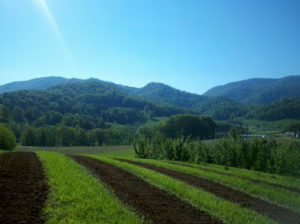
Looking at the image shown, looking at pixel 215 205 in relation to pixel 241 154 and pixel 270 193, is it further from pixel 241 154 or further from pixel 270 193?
pixel 241 154

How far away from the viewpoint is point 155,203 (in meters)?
11.0

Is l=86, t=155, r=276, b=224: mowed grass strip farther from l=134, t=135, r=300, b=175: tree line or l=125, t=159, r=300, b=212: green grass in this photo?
l=134, t=135, r=300, b=175: tree line

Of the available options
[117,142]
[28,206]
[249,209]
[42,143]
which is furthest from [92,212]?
[117,142]

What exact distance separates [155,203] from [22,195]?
6657 mm

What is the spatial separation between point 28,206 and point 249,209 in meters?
10.4

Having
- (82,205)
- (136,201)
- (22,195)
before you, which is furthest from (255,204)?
(22,195)

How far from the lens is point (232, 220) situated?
9.31m

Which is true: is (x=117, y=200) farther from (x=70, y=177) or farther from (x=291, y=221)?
(x=291, y=221)

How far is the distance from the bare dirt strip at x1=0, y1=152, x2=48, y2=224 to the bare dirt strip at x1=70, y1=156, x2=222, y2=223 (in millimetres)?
3990

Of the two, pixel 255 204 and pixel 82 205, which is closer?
pixel 82 205

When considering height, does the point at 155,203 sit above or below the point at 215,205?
above

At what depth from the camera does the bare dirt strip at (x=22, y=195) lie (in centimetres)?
829

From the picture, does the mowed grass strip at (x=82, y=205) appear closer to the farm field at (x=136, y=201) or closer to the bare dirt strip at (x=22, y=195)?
the farm field at (x=136, y=201)

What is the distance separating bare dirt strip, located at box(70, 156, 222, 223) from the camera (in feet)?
30.6
